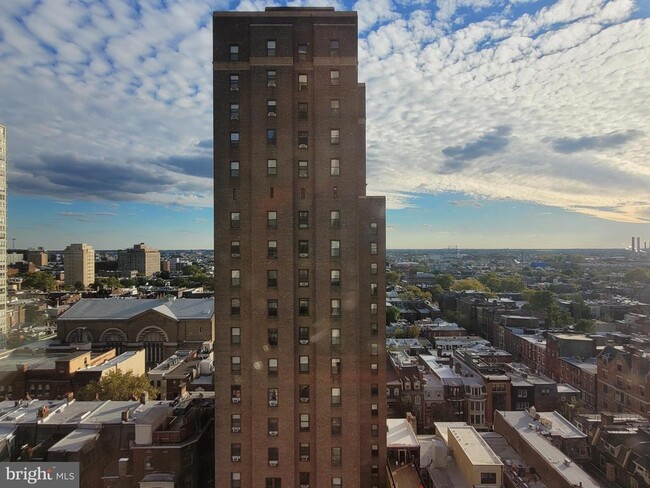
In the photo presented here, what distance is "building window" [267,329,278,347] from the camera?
27208mm

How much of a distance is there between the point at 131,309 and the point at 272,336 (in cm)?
5664

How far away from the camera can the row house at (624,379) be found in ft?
158

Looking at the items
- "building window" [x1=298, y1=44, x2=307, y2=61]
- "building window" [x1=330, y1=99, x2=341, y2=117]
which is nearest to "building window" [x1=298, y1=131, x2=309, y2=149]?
"building window" [x1=330, y1=99, x2=341, y2=117]

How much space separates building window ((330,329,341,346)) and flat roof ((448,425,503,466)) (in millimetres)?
14134

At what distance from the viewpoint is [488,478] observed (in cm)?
2955

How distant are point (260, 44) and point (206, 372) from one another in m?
37.7

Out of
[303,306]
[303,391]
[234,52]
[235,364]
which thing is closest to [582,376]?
[303,391]

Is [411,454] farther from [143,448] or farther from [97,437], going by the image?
[97,437]

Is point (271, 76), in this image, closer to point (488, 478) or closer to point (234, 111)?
point (234, 111)

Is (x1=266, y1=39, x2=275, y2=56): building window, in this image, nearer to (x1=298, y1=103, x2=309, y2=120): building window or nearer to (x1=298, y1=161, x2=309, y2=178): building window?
(x1=298, y1=103, x2=309, y2=120): building window

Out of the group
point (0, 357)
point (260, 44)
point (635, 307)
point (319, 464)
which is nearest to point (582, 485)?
point (319, 464)

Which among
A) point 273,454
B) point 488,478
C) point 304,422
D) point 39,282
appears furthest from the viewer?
point 39,282

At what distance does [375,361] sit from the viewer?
3073 cm

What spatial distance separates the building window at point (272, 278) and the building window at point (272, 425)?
29.4 ft
